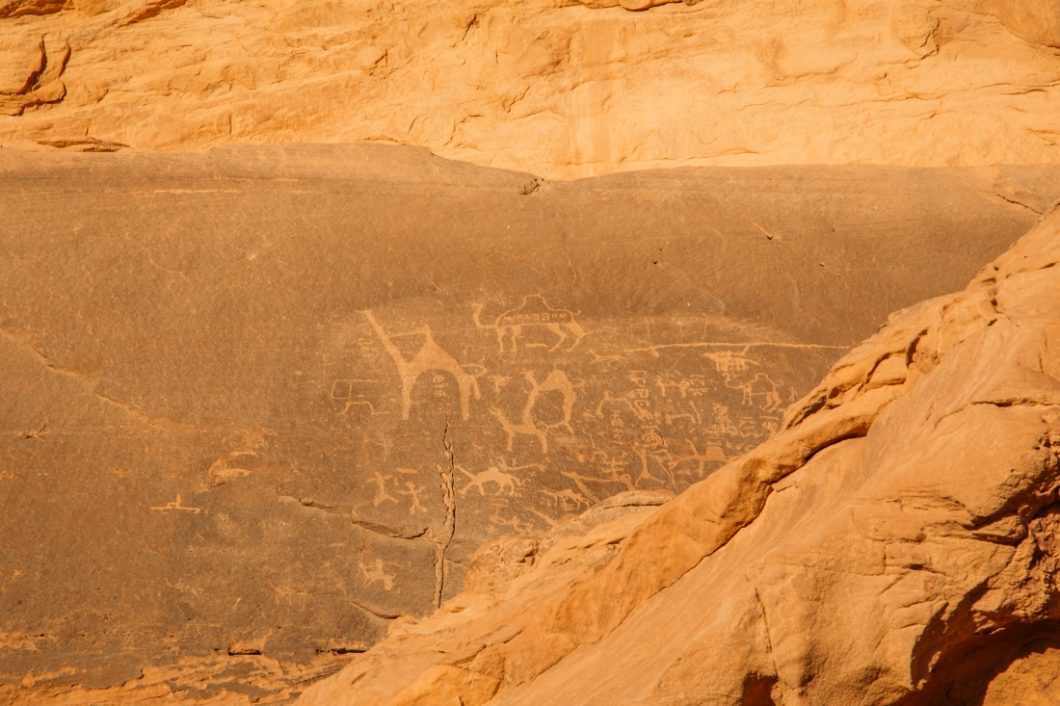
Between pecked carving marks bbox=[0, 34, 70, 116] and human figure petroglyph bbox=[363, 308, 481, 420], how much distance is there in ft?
6.11

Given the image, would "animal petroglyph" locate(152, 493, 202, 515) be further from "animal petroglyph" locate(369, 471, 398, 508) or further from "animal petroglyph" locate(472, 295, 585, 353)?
"animal petroglyph" locate(472, 295, 585, 353)

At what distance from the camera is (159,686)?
3.36 m

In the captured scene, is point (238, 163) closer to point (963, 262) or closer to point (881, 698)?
point (963, 262)

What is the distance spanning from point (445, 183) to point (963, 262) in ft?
5.95

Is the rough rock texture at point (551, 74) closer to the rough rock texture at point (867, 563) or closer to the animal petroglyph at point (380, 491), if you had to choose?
the animal petroglyph at point (380, 491)

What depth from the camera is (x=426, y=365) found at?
162 inches

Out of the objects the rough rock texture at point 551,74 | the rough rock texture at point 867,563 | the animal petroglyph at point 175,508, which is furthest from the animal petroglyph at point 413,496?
the rough rock texture at point 551,74

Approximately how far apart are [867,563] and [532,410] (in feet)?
6.97

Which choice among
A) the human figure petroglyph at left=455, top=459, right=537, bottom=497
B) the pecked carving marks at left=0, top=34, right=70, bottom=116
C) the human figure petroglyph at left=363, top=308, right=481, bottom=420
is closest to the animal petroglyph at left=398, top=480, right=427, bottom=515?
the human figure petroglyph at left=455, top=459, right=537, bottom=497

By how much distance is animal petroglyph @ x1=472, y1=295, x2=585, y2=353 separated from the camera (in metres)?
4.22

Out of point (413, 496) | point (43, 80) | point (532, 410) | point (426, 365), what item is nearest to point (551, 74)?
point (426, 365)

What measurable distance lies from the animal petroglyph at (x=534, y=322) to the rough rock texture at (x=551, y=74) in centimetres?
100

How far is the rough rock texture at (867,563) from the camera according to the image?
1911 millimetres

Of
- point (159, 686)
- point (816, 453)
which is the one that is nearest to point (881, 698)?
point (816, 453)
